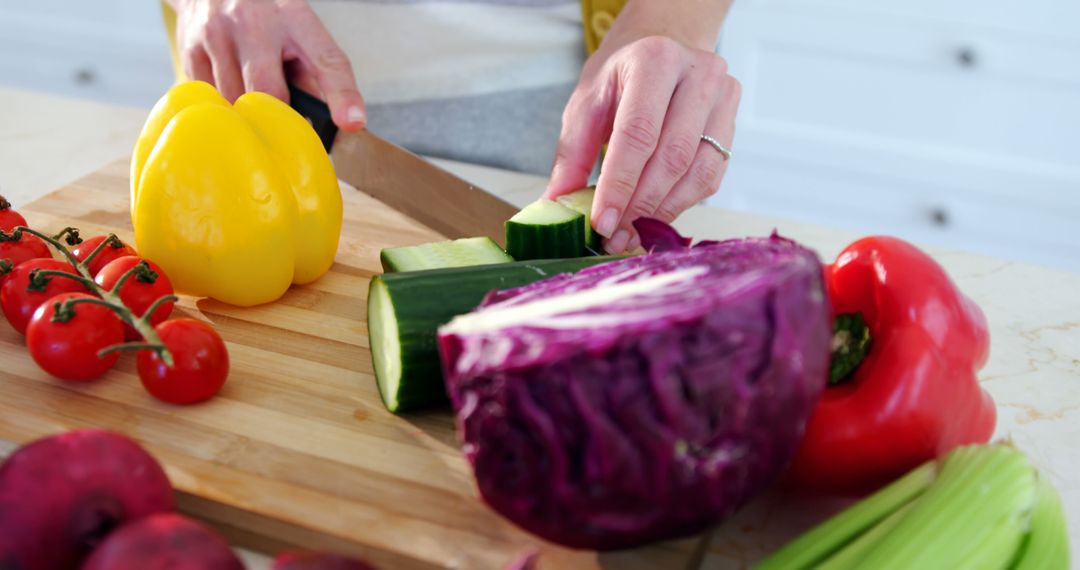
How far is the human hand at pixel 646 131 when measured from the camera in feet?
5.90

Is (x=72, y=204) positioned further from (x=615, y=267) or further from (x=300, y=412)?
(x=615, y=267)

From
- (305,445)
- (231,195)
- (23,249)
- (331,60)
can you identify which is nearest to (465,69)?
(331,60)

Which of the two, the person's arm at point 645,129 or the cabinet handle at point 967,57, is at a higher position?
the person's arm at point 645,129

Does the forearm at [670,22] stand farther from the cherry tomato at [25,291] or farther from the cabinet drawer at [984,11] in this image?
the cabinet drawer at [984,11]

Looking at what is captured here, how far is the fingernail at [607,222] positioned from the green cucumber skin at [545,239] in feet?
0.15

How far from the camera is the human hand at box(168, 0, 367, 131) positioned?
206 cm

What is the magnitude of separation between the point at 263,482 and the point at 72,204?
1104 mm

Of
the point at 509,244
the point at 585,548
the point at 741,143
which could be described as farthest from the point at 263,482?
the point at 741,143

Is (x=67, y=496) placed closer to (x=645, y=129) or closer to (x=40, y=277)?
(x=40, y=277)

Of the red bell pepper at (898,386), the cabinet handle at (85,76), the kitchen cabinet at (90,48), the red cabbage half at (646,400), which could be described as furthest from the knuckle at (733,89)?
the cabinet handle at (85,76)

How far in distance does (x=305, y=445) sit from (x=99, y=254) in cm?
62

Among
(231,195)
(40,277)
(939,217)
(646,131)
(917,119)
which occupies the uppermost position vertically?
(646,131)

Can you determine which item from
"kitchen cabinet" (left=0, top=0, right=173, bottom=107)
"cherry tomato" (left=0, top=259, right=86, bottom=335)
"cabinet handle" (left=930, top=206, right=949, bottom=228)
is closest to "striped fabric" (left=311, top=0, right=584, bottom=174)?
"cherry tomato" (left=0, top=259, right=86, bottom=335)

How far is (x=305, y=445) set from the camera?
4.55 ft
